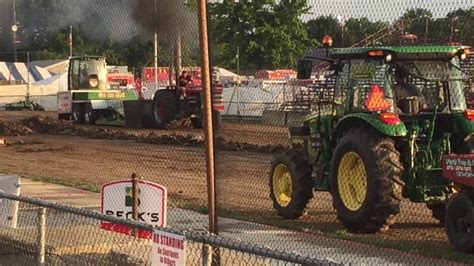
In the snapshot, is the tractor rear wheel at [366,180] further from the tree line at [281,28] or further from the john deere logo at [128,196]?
the john deere logo at [128,196]

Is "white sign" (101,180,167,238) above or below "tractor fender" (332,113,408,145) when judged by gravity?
below

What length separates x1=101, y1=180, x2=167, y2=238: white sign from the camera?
767 cm

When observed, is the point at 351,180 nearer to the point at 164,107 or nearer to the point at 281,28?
the point at 281,28

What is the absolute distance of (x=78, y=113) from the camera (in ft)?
125

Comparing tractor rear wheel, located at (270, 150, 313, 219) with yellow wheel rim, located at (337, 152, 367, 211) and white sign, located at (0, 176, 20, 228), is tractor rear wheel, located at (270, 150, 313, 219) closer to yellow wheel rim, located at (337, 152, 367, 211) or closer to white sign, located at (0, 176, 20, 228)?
yellow wheel rim, located at (337, 152, 367, 211)

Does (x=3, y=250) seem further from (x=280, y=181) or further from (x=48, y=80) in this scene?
(x=48, y=80)

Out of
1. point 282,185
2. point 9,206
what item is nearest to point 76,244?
point 9,206

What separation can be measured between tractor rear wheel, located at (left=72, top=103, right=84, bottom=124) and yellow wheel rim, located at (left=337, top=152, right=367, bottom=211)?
28425mm

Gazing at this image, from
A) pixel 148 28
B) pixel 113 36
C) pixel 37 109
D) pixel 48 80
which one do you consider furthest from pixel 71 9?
pixel 48 80

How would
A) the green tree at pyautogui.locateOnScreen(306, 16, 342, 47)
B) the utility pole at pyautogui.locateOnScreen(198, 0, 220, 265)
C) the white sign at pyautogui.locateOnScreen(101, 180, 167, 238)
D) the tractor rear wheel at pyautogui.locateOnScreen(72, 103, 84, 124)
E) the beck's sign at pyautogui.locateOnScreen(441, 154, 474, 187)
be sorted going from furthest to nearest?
the tractor rear wheel at pyautogui.locateOnScreen(72, 103, 84, 124) < the beck's sign at pyautogui.locateOnScreen(441, 154, 474, 187) < the white sign at pyautogui.locateOnScreen(101, 180, 167, 238) < the green tree at pyautogui.locateOnScreen(306, 16, 342, 47) < the utility pole at pyautogui.locateOnScreen(198, 0, 220, 265)

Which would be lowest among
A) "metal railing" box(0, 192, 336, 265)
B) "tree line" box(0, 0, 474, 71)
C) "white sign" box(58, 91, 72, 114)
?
"metal railing" box(0, 192, 336, 265)

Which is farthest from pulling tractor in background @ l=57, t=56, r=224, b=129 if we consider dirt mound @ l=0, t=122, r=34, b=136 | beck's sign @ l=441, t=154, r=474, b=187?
beck's sign @ l=441, t=154, r=474, b=187

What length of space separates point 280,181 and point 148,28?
4.74m

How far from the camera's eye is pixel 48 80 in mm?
72438
